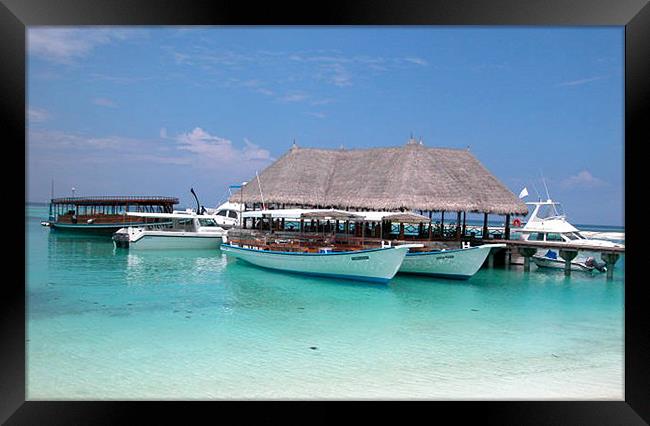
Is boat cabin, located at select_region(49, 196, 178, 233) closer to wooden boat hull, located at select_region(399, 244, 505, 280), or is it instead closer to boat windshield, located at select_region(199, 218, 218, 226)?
boat windshield, located at select_region(199, 218, 218, 226)

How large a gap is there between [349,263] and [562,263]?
7.60 m

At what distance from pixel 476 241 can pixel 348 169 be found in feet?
15.4

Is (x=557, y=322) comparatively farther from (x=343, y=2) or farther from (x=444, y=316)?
(x=343, y=2)

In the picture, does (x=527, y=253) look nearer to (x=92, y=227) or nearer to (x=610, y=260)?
(x=610, y=260)

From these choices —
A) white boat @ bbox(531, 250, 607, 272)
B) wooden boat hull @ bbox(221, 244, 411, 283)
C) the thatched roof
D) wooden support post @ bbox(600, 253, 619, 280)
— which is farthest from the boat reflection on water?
wooden support post @ bbox(600, 253, 619, 280)

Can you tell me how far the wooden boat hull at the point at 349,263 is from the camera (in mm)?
11469

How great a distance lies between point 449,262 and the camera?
12.7 m

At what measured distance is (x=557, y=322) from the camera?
872 cm

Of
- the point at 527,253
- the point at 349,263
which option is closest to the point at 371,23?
the point at 349,263

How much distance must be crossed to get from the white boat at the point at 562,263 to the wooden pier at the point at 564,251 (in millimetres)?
319

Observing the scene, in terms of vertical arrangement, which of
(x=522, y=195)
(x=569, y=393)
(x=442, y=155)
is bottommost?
(x=569, y=393)

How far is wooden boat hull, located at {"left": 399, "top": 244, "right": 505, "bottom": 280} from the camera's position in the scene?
12547mm

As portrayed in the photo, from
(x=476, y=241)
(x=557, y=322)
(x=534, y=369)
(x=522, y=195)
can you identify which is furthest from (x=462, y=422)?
(x=522, y=195)
